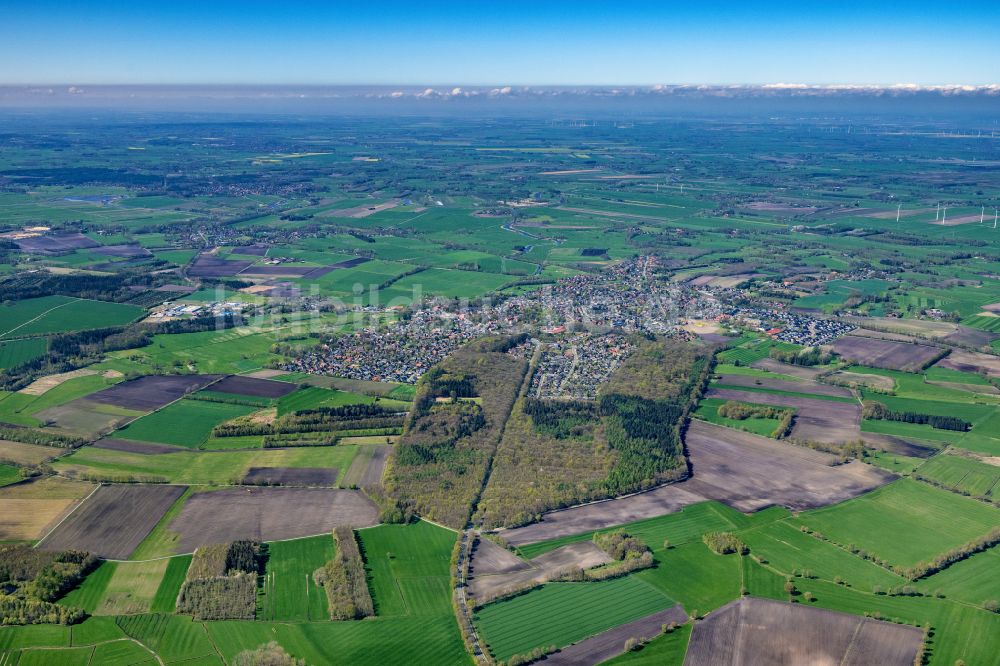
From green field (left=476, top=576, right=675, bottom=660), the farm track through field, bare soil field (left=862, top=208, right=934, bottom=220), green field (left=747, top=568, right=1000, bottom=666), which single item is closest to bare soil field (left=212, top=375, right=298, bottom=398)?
the farm track through field

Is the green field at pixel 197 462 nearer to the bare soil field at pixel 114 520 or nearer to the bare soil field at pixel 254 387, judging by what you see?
the bare soil field at pixel 114 520

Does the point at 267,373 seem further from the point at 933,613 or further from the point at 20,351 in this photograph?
the point at 933,613

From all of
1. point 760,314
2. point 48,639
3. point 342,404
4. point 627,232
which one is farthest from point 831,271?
point 48,639

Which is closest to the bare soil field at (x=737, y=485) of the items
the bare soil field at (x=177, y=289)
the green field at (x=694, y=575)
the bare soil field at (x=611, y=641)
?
the green field at (x=694, y=575)

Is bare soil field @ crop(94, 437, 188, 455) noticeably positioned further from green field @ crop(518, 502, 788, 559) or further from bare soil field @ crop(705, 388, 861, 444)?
bare soil field @ crop(705, 388, 861, 444)

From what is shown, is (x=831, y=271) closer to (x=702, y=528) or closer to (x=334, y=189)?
(x=702, y=528)

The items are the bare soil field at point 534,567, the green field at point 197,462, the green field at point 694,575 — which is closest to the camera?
the green field at point 694,575
